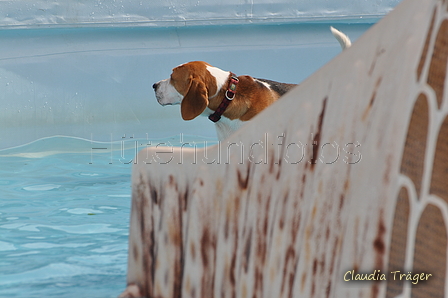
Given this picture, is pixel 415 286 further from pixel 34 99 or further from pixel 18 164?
pixel 34 99

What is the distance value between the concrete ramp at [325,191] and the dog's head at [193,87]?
5.85 feet

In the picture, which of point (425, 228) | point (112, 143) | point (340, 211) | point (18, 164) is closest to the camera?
point (425, 228)

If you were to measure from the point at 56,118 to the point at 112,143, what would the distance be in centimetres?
75

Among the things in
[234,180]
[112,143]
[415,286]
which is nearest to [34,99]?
[112,143]

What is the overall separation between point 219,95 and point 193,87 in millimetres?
168

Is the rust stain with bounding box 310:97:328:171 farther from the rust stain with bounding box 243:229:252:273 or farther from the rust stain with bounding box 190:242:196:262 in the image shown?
the rust stain with bounding box 190:242:196:262

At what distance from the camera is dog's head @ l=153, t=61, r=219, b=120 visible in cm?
290

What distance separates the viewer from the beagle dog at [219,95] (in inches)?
115

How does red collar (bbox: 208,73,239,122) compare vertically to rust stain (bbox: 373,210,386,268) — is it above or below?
above

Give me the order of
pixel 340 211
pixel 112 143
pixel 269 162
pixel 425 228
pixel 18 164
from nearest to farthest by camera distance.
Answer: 1. pixel 425 228
2. pixel 340 211
3. pixel 269 162
4. pixel 18 164
5. pixel 112 143

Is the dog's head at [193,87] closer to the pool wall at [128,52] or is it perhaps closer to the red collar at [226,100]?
the red collar at [226,100]

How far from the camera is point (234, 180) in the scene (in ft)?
3.22

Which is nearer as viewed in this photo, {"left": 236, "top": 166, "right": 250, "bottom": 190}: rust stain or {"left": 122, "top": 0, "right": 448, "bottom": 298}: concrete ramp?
{"left": 122, "top": 0, "right": 448, "bottom": 298}: concrete ramp

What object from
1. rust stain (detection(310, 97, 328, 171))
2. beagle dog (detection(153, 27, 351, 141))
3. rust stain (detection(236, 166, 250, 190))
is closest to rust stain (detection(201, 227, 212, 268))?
rust stain (detection(236, 166, 250, 190))
